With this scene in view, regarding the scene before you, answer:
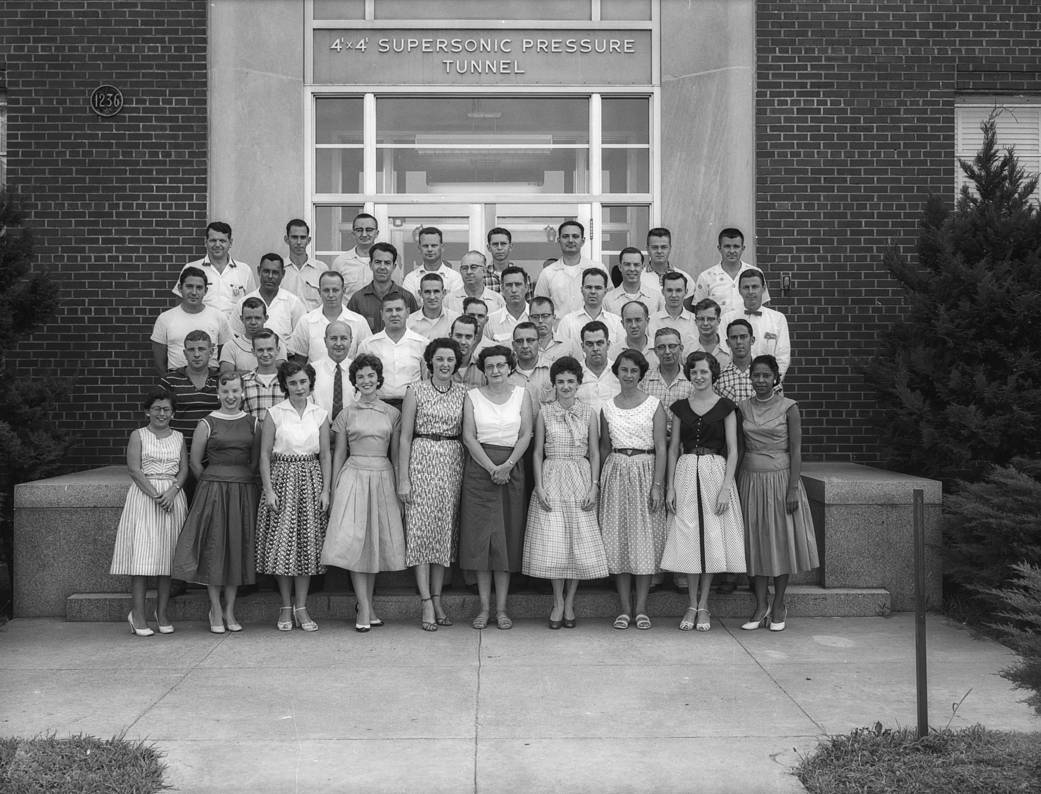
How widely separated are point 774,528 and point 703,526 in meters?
0.48

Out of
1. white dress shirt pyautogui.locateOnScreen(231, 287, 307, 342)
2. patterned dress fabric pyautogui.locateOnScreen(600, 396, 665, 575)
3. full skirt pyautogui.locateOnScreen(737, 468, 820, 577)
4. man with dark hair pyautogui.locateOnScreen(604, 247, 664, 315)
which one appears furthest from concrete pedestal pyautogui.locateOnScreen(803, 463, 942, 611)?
white dress shirt pyautogui.locateOnScreen(231, 287, 307, 342)

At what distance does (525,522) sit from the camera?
782cm

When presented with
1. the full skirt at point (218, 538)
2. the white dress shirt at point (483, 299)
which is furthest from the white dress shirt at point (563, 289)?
the full skirt at point (218, 538)

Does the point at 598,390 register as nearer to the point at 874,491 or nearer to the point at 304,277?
the point at 874,491

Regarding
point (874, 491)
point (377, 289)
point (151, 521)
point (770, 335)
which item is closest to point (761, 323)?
point (770, 335)

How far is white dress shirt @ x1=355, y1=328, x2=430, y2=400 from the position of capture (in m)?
8.07

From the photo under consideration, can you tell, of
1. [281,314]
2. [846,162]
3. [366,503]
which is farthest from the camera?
[846,162]

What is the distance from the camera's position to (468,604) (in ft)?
26.1

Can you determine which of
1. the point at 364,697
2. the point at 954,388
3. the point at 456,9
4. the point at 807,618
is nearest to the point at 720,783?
the point at 364,697

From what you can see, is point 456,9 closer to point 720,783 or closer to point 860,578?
point 860,578

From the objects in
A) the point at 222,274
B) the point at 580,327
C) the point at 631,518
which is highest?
the point at 222,274

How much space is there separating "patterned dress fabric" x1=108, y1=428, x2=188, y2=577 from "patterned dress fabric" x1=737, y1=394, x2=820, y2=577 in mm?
3892

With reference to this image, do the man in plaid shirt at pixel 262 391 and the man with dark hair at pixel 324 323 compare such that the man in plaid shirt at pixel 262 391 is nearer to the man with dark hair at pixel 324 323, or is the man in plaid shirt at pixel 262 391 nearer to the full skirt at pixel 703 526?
the man with dark hair at pixel 324 323

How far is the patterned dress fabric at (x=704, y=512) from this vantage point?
757cm
